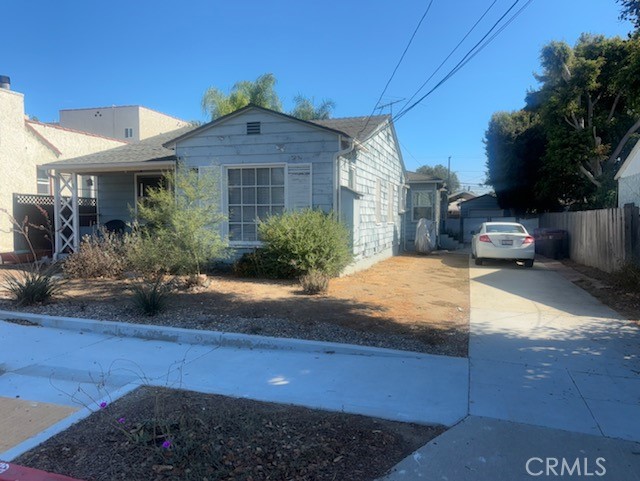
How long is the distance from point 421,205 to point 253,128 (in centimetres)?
1383

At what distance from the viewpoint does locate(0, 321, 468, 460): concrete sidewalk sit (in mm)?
4301

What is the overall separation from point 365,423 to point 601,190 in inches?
856

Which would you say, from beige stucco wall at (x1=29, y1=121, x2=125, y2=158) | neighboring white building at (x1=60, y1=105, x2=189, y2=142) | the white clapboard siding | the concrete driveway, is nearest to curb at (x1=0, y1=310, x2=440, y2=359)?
the concrete driveway

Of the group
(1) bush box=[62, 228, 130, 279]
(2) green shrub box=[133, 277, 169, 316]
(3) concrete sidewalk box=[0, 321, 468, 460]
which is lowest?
(3) concrete sidewalk box=[0, 321, 468, 460]

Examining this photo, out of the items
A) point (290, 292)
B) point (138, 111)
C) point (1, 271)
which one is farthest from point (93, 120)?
point (290, 292)

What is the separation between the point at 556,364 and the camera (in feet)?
17.4

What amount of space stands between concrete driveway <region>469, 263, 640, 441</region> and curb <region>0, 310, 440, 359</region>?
994 millimetres

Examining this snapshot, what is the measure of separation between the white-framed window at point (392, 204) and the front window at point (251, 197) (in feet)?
22.3

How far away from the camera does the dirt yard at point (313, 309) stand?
20.6ft

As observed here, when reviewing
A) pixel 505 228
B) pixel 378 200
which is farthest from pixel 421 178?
pixel 505 228

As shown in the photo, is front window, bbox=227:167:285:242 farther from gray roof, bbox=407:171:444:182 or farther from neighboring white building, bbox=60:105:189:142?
neighboring white building, bbox=60:105:189:142

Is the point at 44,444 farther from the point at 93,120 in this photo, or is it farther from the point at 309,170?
the point at 93,120

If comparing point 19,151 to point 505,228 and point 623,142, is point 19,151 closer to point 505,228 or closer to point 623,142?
point 505,228

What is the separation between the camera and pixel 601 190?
69.9ft
